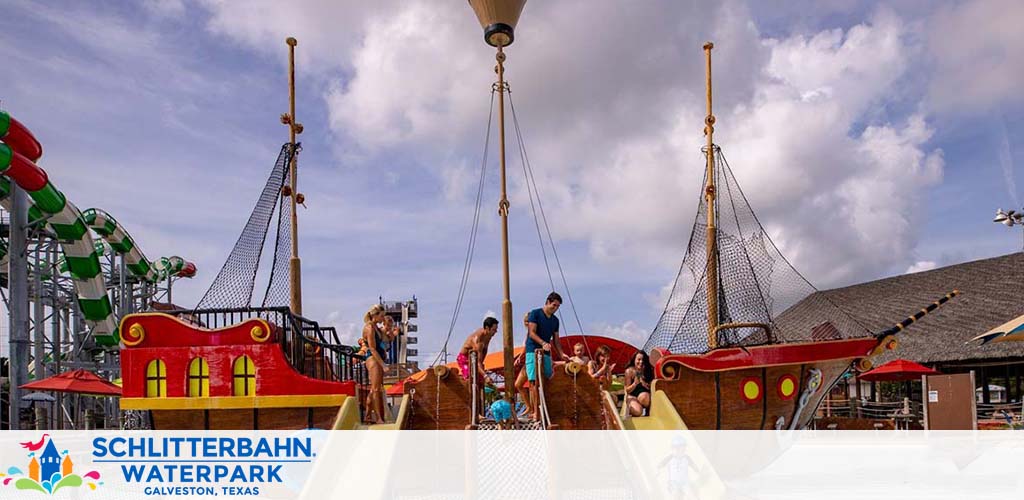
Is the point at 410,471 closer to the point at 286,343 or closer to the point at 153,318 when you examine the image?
the point at 286,343

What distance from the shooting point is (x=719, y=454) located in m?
11.2

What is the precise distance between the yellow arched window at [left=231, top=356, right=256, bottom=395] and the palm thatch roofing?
15.8m

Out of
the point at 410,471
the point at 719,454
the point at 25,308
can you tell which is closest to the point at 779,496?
the point at 719,454

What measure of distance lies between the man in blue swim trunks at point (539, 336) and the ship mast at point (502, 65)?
0.25 metres

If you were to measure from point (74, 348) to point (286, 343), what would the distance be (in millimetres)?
21789

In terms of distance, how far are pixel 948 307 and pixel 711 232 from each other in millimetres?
14658

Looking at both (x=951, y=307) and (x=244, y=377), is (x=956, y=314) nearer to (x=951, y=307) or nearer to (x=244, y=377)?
(x=951, y=307)

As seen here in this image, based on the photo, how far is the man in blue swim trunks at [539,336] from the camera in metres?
9.07

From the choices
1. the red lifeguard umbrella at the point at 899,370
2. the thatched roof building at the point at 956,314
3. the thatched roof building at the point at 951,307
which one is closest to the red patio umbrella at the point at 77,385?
the thatched roof building at the point at 956,314

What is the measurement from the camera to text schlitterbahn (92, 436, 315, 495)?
364 inches

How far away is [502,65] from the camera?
9992 millimetres

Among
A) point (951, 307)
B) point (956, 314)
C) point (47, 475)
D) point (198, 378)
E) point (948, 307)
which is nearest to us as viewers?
point (198, 378)

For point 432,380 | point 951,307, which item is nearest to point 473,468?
point 432,380

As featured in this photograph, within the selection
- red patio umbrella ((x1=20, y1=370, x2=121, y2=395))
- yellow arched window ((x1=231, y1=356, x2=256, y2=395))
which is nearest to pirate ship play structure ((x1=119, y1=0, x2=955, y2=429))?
yellow arched window ((x1=231, y1=356, x2=256, y2=395))
